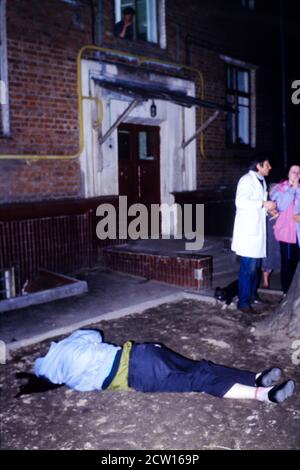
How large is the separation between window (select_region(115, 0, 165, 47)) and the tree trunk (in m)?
6.65

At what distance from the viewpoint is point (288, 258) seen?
21.0 feet

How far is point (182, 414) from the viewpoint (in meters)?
3.66

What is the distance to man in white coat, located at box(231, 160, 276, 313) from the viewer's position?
18.8ft

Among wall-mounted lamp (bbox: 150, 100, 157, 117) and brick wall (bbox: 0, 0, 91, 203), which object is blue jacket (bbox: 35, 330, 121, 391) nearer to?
brick wall (bbox: 0, 0, 91, 203)

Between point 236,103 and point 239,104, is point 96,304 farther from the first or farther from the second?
point 239,104

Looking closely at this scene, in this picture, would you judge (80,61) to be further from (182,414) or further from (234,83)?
(182,414)

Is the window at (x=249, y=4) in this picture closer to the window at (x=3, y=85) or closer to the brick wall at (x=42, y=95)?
the brick wall at (x=42, y=95)

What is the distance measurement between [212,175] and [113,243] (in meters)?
4.01

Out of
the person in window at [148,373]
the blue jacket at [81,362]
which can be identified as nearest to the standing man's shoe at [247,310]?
the person in window at [148,373]

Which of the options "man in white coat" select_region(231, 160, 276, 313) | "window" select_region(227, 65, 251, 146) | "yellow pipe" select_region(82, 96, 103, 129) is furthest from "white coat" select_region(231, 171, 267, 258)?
"window" select_region(227, 65, 251, 146)

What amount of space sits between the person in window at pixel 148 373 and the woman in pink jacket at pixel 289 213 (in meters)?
2.79

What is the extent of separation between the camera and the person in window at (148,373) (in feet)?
12.3

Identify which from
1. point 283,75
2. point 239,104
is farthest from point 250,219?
point 283,75

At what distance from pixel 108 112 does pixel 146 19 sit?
2.61 metres
